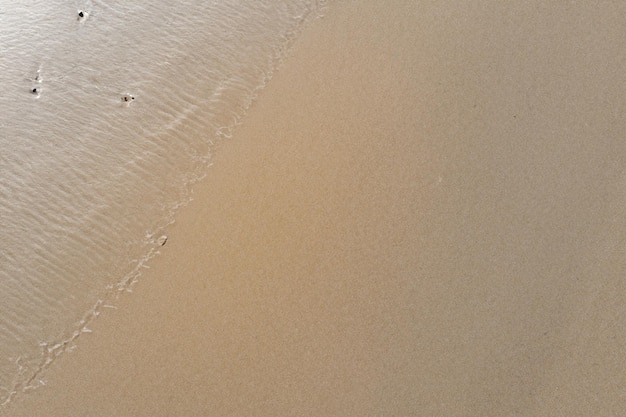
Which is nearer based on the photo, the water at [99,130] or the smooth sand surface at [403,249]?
the smooth sand surface at [403,249]

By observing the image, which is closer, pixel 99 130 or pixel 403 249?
pixel 403 249

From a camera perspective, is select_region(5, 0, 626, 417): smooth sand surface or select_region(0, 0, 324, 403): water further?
select_region(0, 0, 324, 403): water

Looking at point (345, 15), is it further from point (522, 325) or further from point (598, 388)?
point (598, 388)

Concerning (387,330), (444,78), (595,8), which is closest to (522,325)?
(387,330)

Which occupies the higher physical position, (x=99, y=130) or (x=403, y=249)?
(x=403, y=249)
